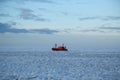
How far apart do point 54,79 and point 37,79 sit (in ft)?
6.29

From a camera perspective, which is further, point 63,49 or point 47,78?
point 63,49

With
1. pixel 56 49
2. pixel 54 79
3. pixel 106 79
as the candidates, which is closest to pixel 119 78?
pixel 106 79

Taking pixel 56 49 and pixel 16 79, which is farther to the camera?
pixel 56 49

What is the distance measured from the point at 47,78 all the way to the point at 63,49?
12475 centimetres

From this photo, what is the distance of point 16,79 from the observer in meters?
28.0

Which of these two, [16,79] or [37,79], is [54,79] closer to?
[37,79]

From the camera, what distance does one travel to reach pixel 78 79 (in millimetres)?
28344

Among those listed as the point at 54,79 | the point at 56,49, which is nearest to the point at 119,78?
the point at 54,79

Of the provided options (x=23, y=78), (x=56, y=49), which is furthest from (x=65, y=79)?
(x=56, y=49)

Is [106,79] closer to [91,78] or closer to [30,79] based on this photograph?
[91,78]

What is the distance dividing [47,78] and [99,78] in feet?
19.8

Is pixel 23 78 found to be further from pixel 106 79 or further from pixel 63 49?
pixel 63 49

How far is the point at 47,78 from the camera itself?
29.2 m

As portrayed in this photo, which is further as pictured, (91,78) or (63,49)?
(63,49)
